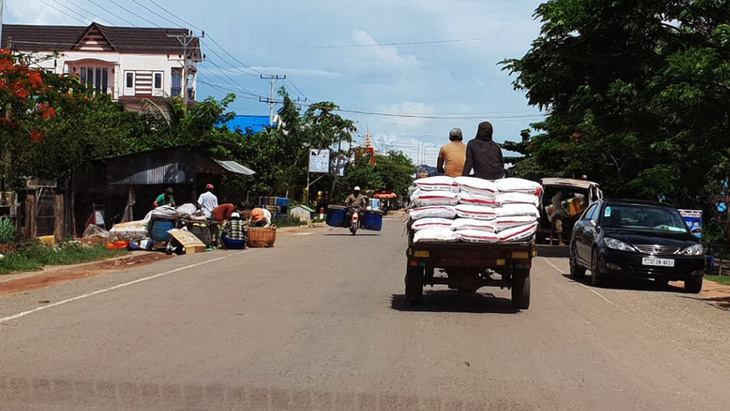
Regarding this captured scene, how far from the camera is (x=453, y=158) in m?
11.5

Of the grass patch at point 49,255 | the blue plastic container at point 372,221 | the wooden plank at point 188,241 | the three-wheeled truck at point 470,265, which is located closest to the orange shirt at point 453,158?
the three-wheeled truck at point 470,265

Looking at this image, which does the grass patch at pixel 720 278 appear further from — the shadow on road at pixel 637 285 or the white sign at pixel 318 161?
the white sign at pixel 318 161

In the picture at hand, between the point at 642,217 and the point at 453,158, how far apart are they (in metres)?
6.14

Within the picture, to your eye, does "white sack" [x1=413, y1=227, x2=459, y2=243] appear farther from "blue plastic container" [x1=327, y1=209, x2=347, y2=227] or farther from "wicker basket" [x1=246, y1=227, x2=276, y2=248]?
"blue plastic container" [x1=327, y1=209, x2=347, y2=227]

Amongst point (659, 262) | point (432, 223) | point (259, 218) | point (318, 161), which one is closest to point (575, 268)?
point (659, 262)

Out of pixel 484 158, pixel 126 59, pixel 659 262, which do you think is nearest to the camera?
pixel 484 158

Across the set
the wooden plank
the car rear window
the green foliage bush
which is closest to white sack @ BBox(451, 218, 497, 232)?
the car rear window

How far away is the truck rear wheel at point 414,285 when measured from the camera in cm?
1064

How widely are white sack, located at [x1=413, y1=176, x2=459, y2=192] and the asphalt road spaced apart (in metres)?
1.64

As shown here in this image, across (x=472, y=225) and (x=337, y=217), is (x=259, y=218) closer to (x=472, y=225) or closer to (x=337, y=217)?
(x=337, y=217)

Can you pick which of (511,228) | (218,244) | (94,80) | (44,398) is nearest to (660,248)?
(511,228)

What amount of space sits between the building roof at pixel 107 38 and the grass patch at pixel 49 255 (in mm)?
41071

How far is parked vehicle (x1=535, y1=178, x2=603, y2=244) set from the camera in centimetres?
2659

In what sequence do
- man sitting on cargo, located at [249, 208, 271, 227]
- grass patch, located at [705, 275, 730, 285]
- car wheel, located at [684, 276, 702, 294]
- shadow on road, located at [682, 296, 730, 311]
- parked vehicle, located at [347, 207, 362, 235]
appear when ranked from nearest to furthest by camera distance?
shadow on road, located at [682, 296, 730, 311] < car wheel, located at [684, 276, 702, 294] < grass patch, located at [705, 275, 730, 285] < man sitting on cargo, located at [249, 208, 271, 227] < parked vehicle, located at [347, 207, 362, 235]
